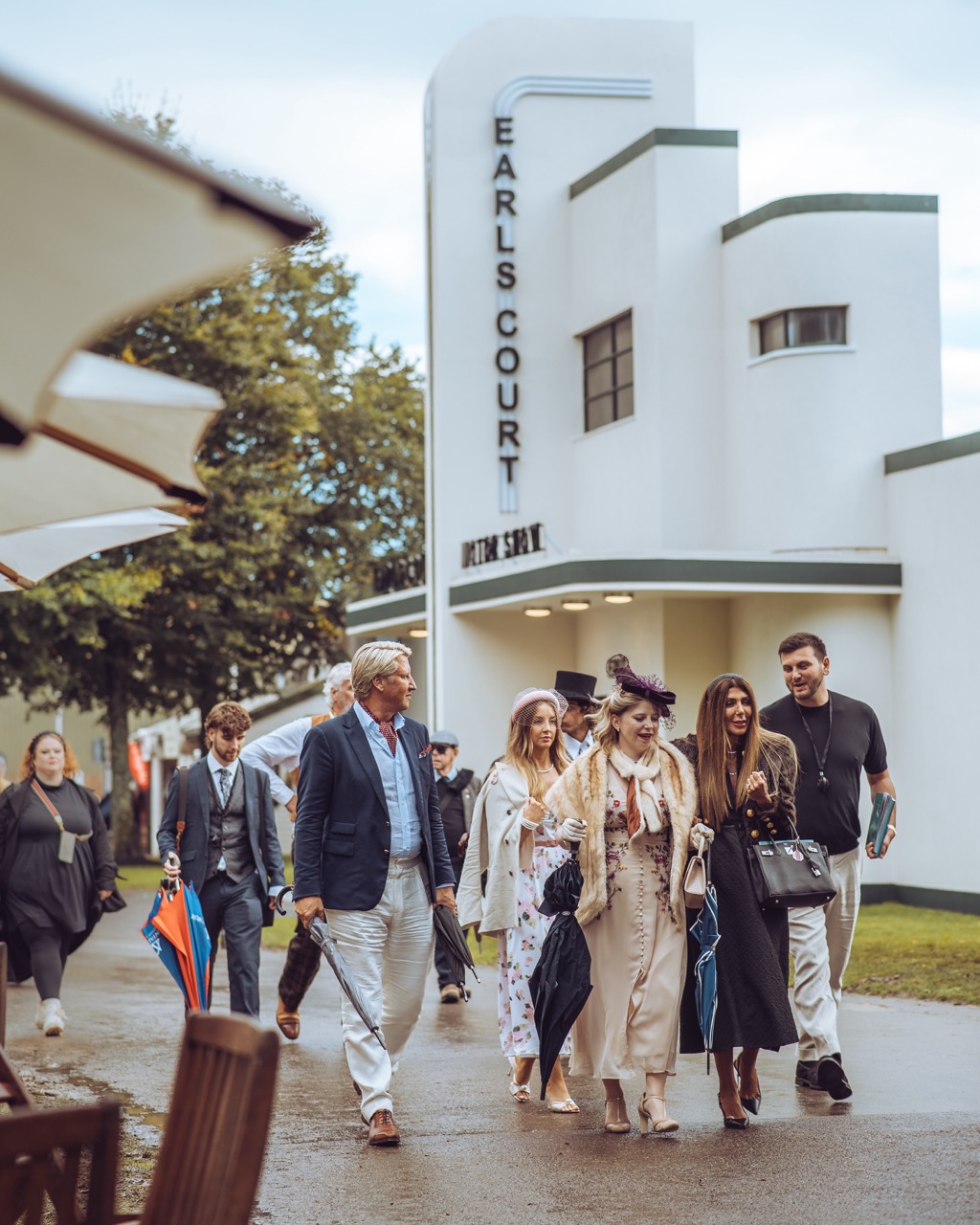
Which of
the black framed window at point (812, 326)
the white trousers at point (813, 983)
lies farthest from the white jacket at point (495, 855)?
the black framed window at point (812, 326)

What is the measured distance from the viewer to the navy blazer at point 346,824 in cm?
797

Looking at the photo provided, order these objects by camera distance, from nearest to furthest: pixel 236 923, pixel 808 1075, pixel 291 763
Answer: pixel 808 1075 → pixel 236 923 → pixel 291 763

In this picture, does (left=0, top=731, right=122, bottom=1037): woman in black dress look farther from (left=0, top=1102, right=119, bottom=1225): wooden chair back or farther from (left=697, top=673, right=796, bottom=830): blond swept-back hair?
(left=0, top=1102, right=119, bottom=1225): wooden chair back

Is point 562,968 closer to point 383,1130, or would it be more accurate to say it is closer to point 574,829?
point 574,829

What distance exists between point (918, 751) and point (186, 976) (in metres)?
11.6

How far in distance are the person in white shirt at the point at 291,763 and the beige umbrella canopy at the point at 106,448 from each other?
17.0 ft

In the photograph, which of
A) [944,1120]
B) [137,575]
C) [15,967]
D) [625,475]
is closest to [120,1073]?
[15,967]

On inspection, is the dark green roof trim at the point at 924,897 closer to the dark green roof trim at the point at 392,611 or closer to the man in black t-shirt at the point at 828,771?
the dark green roof trim at the point at 392,611

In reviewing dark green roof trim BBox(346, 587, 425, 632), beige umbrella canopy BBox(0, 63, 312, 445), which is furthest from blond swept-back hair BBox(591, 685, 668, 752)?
dark green roof trim BBox(346, 587, 425, 632)

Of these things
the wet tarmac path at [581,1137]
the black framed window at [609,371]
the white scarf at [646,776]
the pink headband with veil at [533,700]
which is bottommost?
the wet tarmac path at [581,1137]

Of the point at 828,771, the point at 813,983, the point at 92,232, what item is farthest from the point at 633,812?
the point at 92,232

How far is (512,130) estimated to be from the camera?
23.5 metres

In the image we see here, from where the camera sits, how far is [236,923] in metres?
10.3

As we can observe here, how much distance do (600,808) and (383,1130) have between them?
1716 mm
